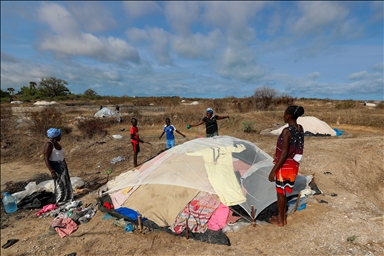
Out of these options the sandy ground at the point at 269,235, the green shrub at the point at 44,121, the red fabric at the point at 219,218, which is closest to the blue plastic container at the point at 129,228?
the sandy ground at the point at 269,235

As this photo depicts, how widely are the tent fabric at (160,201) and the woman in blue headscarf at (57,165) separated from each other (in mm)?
1688

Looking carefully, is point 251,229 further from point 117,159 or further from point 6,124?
point 6,124

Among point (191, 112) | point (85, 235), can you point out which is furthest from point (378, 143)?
point (191, 112)

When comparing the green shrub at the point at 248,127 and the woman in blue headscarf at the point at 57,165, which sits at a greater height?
the green shrub at the point at 248,127

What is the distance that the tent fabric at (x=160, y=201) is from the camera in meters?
3.64

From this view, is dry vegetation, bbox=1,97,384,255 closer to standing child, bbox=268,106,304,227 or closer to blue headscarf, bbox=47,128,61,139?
standing child, bbox=268,106,304,227

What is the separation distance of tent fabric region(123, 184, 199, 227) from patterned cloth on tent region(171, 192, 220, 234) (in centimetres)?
9

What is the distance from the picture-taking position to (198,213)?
361 cm

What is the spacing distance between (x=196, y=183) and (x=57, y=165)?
299cm

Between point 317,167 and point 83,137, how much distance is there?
11.5m

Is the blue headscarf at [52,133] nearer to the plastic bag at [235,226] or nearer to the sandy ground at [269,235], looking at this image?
the sandy ground at [269,235]

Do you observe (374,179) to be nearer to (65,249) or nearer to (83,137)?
(65,249)

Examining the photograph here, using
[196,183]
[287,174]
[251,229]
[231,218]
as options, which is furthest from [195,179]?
[287,174]

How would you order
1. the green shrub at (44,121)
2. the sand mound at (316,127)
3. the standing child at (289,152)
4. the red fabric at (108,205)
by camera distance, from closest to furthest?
the standing child at (289,152)
the red fabric at (108,205)
the sand mound at (316,127)
the green shrub at (44,121)
